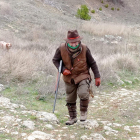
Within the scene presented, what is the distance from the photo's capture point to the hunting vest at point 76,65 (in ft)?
11.2

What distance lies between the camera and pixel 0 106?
3957mm

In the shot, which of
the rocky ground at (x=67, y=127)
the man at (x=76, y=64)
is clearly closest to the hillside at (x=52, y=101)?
the rocky ground at (x=67, y=127)

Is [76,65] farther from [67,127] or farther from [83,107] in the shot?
[67,127]

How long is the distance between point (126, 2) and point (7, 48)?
39.6m

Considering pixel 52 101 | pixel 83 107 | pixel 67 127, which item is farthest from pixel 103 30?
pixel 67 127

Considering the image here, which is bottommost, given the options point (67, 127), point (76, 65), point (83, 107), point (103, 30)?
point (67, 127)

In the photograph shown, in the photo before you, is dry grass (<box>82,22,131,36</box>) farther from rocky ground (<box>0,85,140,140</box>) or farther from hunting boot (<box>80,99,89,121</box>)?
hunting boot (<box>80,99,89,121</box>)

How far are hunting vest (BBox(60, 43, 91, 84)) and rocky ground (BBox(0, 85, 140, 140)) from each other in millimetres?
786

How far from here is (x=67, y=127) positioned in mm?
3586

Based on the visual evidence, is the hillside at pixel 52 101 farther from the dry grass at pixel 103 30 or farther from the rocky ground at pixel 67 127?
the dry grass at pixel 103 30

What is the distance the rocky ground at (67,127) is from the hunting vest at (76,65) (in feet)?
2.58

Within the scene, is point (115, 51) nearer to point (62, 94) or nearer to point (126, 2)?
point (62, 94)

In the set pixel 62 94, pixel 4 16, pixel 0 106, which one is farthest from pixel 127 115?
pixel 4 16

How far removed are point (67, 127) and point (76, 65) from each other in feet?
3.44
